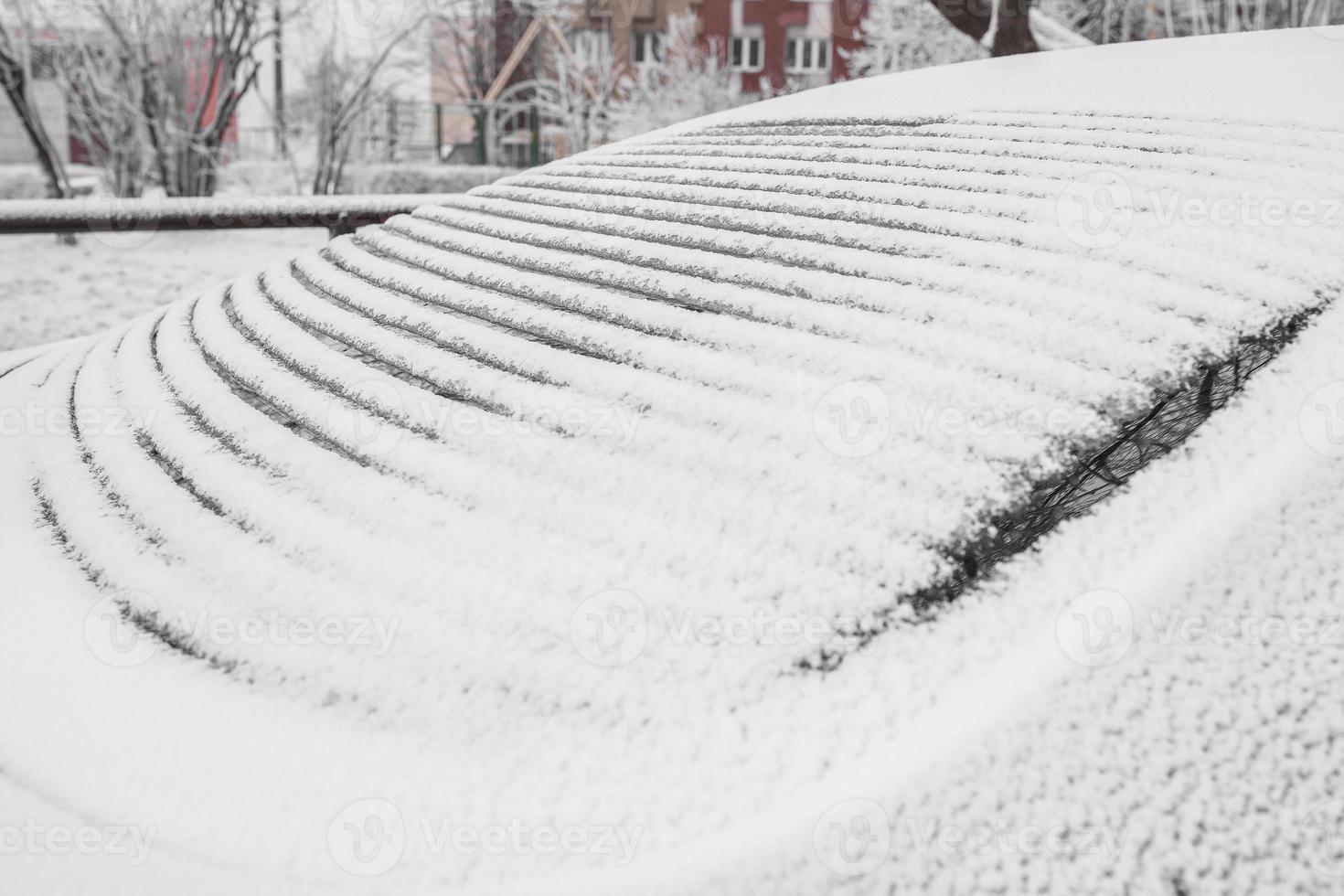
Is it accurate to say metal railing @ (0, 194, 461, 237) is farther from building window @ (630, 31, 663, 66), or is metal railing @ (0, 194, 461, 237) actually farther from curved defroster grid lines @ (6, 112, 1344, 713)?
building window @ (630, 31, 663, 66)

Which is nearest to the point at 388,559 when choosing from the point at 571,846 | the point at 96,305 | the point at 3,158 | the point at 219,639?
the point at 219,639

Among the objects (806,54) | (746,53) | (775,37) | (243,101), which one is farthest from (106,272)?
(806,54)

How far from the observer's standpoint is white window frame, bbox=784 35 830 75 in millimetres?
20156

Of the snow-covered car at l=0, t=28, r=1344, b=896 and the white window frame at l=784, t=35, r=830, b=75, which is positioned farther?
the white window frame at l=784, t=35, r=830, b=75

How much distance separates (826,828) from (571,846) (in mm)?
184

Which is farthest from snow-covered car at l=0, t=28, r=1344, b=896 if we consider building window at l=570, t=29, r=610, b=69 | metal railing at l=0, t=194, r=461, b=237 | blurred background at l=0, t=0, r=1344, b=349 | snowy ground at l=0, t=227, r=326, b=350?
building window at l=570, t=29, r=610, b=69

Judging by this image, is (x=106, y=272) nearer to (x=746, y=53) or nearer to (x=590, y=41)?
(x=590, y=41)

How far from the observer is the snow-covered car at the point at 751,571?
70 centimetres

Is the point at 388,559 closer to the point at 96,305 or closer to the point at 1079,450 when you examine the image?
the point at 1079,450

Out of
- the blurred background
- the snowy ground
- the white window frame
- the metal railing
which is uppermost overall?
the white window frame

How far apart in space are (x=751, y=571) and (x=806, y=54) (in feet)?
70.4

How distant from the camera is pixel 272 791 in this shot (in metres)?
0.77

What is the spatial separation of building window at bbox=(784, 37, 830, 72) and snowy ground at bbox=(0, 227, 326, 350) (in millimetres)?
15608

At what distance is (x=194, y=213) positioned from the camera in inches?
140
